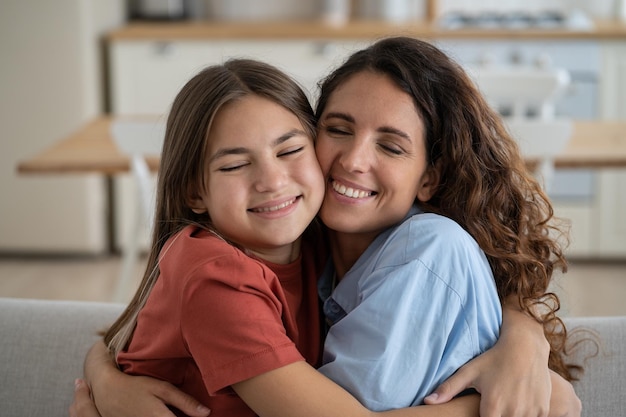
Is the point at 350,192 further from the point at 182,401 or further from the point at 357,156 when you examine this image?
the point at 182,401

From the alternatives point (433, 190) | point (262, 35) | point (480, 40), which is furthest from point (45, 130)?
point (433, 190)

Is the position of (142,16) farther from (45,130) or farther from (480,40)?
(480,40)

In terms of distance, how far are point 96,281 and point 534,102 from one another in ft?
6.90

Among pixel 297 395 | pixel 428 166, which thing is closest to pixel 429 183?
pixel 428 166

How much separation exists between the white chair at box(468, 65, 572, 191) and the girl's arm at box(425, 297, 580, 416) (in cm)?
135

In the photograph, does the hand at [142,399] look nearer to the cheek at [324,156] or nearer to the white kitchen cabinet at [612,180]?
the cheek at [324,156]

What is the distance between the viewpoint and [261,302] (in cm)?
126

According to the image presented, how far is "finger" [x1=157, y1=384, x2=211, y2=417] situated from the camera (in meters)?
1.35

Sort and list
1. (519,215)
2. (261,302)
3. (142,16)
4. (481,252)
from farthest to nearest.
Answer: (142,16), (519,215), (481,252), (261,302)

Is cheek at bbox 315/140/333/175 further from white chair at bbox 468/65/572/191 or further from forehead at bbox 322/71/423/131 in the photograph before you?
white chair at bbox 468/65/572/191

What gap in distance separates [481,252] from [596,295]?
2823 millimetres

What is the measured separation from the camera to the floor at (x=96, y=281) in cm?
395

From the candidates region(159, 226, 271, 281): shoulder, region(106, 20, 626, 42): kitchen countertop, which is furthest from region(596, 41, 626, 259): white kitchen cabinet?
region(159, 226, 271, 281): shoulder

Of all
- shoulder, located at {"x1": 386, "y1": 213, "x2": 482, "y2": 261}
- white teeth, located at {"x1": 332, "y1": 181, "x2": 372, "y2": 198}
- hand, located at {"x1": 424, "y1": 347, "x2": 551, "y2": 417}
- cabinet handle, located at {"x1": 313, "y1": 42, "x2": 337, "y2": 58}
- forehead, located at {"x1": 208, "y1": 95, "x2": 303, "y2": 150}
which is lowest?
hand, located at {"x1": 424, "y1": 347, "x2": 551, "y2": 417}
